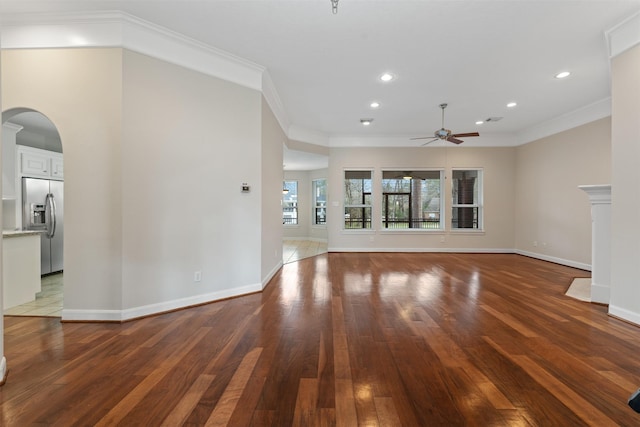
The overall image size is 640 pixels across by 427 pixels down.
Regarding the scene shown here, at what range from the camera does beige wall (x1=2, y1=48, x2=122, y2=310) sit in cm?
281

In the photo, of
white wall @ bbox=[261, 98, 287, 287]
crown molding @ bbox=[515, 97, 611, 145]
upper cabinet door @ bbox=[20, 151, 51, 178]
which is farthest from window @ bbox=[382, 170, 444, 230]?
upper cabinet door @ bbox=[20, 151, 51, 178]

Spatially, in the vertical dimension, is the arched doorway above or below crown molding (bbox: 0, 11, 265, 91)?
below

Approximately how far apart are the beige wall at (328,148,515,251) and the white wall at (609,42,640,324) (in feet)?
14.5

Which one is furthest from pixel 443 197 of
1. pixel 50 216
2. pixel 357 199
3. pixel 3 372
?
pixel 50 216

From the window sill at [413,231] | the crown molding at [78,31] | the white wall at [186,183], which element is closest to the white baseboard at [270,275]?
the white wall at [186,183]

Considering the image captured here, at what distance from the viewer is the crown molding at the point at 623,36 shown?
2770 millimetres

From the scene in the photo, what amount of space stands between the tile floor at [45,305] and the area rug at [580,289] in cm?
636

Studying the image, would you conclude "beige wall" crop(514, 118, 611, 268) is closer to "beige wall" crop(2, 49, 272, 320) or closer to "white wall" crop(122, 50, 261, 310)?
"white wall" crop(122, 50, 261, 310)

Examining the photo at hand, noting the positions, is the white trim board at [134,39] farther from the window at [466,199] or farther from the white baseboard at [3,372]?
the window at [466,199]

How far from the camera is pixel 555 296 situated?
368 centimetres

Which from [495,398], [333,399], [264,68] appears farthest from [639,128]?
[264,68]

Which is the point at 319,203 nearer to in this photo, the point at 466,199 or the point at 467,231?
the point at 466,199

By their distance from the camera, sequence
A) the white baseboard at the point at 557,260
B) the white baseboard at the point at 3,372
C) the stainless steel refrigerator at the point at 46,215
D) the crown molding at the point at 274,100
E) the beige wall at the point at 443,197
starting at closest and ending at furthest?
the white baseboard at the point at 3,372 < the crown molding at the point at 274,100 < the stainless steel refrigerator at the point at 46,215 < the white baseboard at the point at 557,260 < the beige wall at the point at 443,197

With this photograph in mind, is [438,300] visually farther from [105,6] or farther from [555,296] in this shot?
[105,6]
